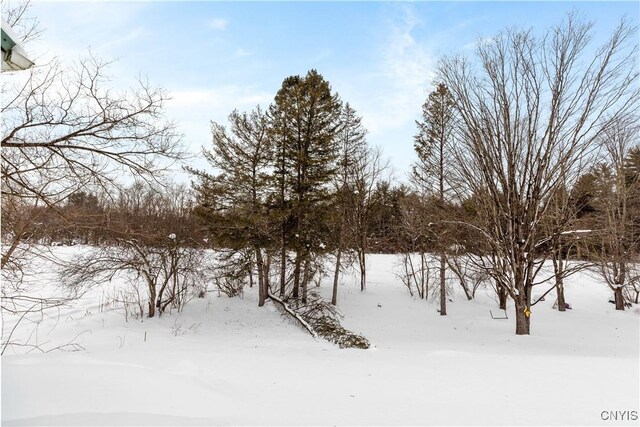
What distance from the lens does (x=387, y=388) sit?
4.55 m

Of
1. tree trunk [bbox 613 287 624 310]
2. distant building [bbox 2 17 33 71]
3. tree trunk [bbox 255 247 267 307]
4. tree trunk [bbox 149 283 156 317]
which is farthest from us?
tree trunk [bbox 613 287 624 310]

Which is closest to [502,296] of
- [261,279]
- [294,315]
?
[294,315]

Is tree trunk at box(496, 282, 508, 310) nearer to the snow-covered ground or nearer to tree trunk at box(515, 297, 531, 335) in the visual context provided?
tree trunk at box(515, 297, 531, 335)

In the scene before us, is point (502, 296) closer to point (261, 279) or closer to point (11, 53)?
point (261, 279)

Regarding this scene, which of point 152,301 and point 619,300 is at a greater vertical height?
point 152,301

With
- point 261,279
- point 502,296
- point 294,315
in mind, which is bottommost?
point 294,315

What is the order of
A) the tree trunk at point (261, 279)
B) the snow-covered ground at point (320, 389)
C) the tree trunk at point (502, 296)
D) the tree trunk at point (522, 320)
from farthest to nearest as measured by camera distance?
the tree trunk at point (502, 296) → the tree trunk at point (261, 279) → the tree trunk at point (522, 320) → the snow-covered ground at point (320, 389)

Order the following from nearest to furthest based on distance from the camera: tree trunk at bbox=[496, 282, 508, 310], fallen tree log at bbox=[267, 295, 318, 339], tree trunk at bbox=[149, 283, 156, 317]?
fallen tree log at bbox=[267, 295, 318, 339] → tree trunk at bbox=[149, 283, 156, 317] → tree trunk at bbox=[496, 282, 508, 310]

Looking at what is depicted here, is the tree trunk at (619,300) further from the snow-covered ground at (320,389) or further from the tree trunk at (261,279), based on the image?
the tree trunk at (261,279)

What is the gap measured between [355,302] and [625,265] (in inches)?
533

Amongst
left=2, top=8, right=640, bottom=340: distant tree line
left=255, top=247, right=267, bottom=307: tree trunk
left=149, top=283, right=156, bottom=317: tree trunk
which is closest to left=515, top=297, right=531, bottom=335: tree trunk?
left=2, top=8, right=640, bottom=340: distant tree line

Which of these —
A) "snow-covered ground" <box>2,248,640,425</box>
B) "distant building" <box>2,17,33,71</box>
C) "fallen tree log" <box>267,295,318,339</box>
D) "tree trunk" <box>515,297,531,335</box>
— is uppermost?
"distant building" <box>2,17,33,71</box>

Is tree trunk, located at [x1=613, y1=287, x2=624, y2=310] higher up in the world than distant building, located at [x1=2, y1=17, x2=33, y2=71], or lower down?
lower down

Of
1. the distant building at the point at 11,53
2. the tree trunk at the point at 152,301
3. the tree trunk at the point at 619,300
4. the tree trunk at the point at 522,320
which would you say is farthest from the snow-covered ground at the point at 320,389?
the tree trunk at the point at 619,300
